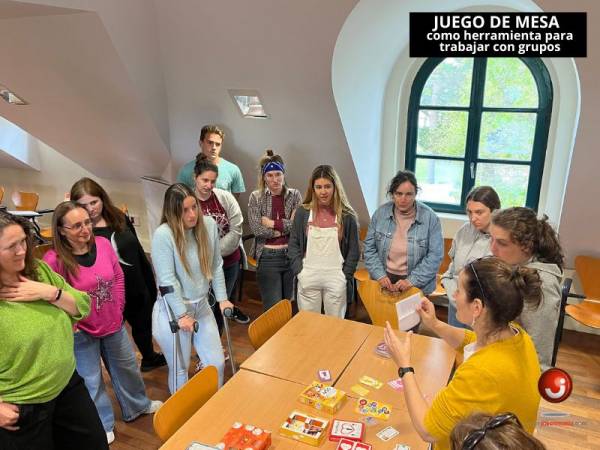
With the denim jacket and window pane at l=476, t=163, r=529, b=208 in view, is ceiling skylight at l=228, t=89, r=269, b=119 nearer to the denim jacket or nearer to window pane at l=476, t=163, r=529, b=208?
the denim jacket

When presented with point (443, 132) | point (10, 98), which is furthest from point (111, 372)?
point (443, 132)

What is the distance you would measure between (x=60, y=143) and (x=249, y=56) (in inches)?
117

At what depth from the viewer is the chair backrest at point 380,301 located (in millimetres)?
3320

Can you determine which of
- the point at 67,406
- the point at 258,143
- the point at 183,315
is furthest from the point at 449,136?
the point at 67,406

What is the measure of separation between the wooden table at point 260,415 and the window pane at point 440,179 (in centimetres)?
340

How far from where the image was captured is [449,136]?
5051mm

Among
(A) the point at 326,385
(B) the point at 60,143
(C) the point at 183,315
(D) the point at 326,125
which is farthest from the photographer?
(B) the point at 60,143

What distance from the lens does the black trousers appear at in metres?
1.95

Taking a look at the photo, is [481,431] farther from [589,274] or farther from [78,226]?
[589,274]

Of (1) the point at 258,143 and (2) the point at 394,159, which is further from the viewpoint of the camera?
(2) the point at 394,159

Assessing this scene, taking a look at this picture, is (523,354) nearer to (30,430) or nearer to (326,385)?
(326,385)

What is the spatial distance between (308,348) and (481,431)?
1686 mm

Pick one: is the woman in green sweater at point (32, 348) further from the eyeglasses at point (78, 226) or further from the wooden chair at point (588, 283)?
A: the wooden chair at point (588, 283)

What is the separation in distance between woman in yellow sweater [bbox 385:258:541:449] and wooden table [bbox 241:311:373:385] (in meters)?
0.86
